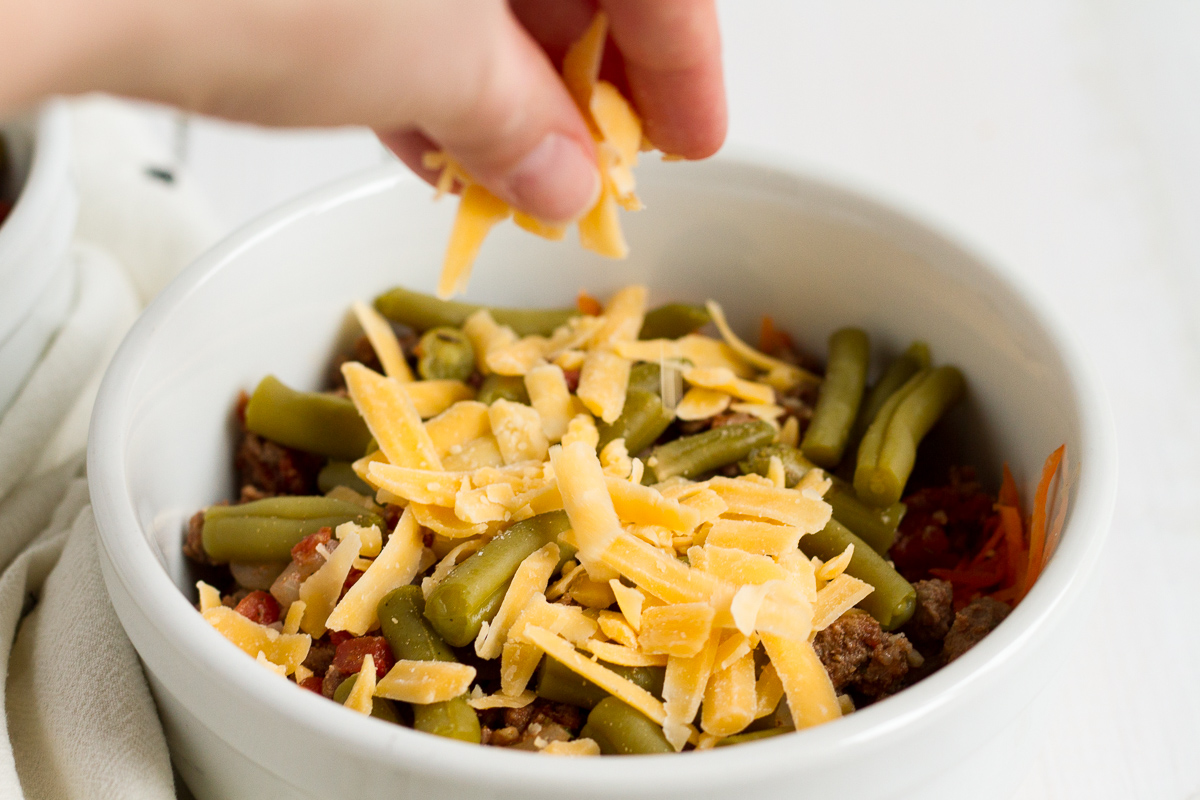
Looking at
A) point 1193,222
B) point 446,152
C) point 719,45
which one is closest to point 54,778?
point 446,152

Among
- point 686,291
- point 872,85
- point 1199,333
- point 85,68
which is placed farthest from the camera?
point 872,85

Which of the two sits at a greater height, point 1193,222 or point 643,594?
point 1193,222

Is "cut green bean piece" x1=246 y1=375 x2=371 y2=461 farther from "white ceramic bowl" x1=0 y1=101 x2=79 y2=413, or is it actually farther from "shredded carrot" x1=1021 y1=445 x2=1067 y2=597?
"shredded carrot" x1=1021 y1=445 x2=1067 y2=597

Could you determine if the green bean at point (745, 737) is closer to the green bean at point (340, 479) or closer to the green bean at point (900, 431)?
the green bean at point (900, 431)

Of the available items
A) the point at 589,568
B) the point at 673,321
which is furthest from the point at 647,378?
the point at 589,568

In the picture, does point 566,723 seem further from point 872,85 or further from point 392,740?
point 872,85

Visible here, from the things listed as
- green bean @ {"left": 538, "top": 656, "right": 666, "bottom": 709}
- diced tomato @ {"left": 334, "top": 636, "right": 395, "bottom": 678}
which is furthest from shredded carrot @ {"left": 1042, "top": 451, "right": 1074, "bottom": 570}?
diced tomato @ {"left": 334, "top": 636, "right": 395, "bottom": 678}
